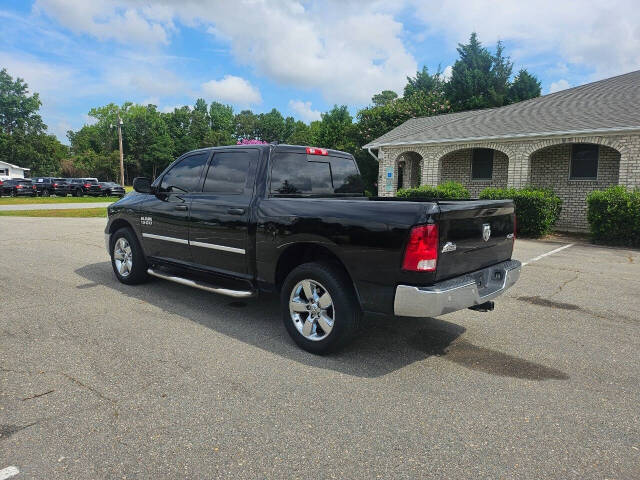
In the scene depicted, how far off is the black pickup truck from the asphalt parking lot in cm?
46

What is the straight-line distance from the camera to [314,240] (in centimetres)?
397

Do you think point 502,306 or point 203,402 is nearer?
point 203,402

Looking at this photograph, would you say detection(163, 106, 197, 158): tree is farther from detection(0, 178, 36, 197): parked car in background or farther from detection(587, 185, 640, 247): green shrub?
detection(587, 185, 640, 247): green shrub

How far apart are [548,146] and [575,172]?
65.9 inches

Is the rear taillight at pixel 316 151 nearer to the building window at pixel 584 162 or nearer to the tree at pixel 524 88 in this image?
the building window at pixel 584 162

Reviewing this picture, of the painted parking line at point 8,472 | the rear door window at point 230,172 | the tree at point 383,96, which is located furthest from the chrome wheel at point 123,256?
the tree at point 383,96

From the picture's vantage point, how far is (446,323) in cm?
494

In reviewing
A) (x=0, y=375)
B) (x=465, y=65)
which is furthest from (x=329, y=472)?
(x=465, y=65)

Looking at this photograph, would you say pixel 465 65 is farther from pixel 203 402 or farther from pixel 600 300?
pixel 203 402

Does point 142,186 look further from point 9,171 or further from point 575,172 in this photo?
point 9,171

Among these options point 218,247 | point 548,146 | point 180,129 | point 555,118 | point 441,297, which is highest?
point 180,129

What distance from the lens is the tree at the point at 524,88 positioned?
1432 inches

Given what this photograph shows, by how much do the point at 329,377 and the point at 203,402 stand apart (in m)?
0.97

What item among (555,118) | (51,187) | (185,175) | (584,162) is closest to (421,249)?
(185,175)
